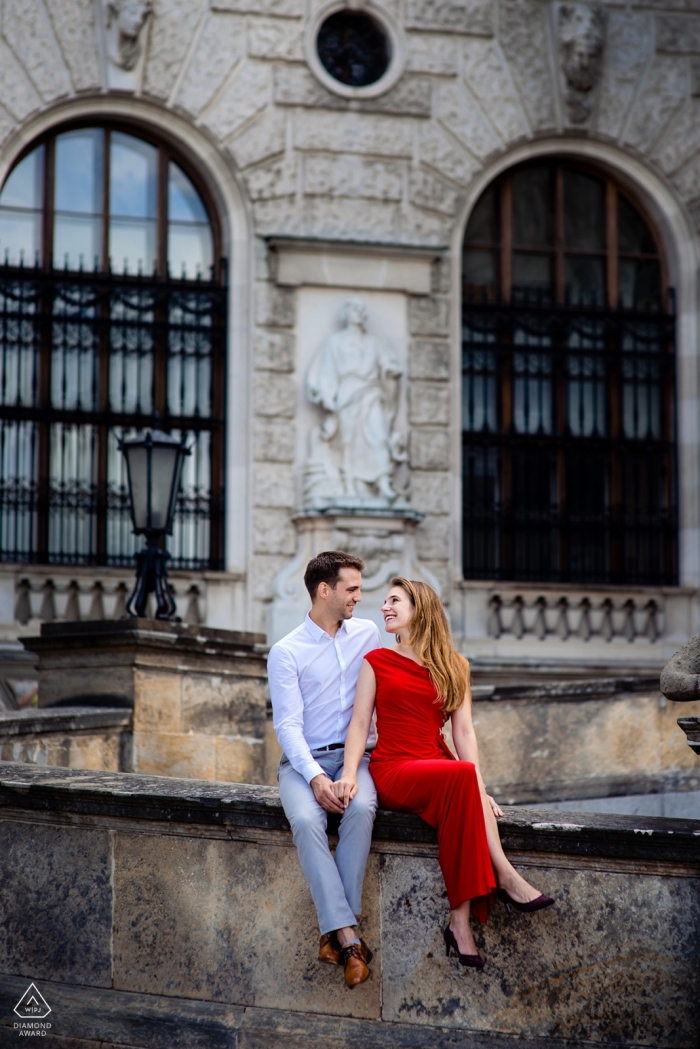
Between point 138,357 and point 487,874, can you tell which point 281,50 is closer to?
point 138,357

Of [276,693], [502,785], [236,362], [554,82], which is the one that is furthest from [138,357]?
[276,693]

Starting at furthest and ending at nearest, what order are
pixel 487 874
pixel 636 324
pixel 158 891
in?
1. pixel 636 324
2. pixel 158 891
3. pixel 487 874

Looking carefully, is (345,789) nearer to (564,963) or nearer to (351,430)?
(564,963)

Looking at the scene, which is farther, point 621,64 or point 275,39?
point 621,64

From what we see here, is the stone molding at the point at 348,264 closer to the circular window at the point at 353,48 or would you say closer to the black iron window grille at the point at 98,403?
the black iron window grille at the point at 98,403

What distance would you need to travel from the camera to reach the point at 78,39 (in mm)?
14359

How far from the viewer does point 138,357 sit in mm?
14711

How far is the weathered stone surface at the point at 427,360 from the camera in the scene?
14.8 metres

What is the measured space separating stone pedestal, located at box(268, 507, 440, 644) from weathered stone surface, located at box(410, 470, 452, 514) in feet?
1.29

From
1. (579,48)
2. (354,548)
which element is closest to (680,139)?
(579,48)

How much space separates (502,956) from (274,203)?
10.9 m

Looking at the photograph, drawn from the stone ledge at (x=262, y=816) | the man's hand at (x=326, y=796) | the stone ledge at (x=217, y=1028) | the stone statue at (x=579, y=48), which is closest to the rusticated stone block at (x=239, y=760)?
the stone ledge at (x=262, y=816)

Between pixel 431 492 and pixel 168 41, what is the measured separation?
523 centimetres

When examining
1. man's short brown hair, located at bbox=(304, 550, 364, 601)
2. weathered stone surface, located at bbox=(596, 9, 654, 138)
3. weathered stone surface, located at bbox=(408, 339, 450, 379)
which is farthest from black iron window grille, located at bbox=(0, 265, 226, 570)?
man's short brown hair, located at bbox=(304, 550, 364, 601)
